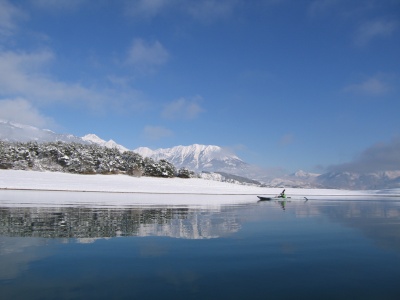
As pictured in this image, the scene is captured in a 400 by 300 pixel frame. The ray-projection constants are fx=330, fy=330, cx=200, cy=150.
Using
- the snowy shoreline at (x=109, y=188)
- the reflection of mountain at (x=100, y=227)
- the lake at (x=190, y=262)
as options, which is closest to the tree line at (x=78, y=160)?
the snowy shoreline at (x=109, y=188)

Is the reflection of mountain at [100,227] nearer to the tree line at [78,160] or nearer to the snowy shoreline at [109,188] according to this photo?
the snowy shoreline at [109,188]

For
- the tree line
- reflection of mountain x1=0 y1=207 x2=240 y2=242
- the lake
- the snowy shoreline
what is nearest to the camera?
the lake

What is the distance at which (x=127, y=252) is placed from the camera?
11.8m

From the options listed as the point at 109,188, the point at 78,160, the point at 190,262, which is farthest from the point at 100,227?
the point at 78,160

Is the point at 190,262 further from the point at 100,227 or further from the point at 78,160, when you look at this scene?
the point at 78,160

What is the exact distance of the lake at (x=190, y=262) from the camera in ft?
26.1

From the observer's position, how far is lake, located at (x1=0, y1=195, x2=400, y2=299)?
313 inches

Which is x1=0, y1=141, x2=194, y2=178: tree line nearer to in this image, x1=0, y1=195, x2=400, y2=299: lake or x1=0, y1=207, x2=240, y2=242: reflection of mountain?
x1=0, y1=207, x2=240, y2=242: reflection of mountain

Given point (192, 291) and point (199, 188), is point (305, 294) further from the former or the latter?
point (199, 188)

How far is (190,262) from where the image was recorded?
10.6 meters

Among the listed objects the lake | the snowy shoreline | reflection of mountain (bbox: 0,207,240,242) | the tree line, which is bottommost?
the lake

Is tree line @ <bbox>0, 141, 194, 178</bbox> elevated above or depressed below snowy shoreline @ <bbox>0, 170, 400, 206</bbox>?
above

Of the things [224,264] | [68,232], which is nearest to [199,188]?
[68,232]

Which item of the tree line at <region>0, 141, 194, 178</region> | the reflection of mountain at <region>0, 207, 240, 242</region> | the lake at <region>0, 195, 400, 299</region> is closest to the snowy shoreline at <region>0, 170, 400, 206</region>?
the tree line at <region>0, 141, 194, 178</region>
